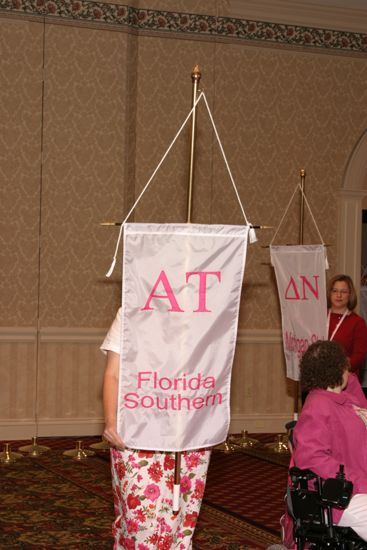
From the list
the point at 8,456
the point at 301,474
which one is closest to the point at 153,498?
the point at 301,474

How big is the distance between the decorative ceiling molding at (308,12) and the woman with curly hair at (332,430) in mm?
5489

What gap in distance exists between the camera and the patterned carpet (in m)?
5.27

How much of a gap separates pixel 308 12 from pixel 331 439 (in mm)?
6094

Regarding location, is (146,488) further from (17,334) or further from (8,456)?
(17,334)

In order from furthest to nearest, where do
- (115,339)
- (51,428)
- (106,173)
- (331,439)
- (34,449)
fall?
1. (106,173)
2. (51,428)
3. (34,449)
4. (331,439)
5. (115,339)

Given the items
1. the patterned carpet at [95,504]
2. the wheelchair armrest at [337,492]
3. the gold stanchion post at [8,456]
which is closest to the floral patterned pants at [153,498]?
the wheelchair armrest at [337,492]

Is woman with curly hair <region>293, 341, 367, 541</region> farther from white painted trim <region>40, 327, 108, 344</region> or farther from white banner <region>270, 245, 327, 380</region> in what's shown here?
white painted trim <region>40, 327, 108, 344</region>

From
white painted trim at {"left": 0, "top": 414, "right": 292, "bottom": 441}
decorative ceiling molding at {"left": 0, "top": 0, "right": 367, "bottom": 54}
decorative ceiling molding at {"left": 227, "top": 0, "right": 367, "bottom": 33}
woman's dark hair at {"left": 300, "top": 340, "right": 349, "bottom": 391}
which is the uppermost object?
decorative ceiling molding at {"left": 227, "top": 0, "right": 367, "bottom": 33}

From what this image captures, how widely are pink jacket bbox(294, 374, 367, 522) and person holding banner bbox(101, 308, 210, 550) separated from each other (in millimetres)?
416

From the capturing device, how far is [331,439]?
156 inches

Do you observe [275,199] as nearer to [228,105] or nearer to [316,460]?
[228,105]

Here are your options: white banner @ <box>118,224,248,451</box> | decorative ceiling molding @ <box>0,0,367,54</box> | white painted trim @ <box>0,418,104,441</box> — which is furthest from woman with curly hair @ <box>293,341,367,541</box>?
decorative ceiling molding @ <box>0,0,367,54</box>

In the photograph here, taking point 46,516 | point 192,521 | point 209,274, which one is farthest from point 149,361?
point 46,516

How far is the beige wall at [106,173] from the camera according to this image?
8.41 metres
